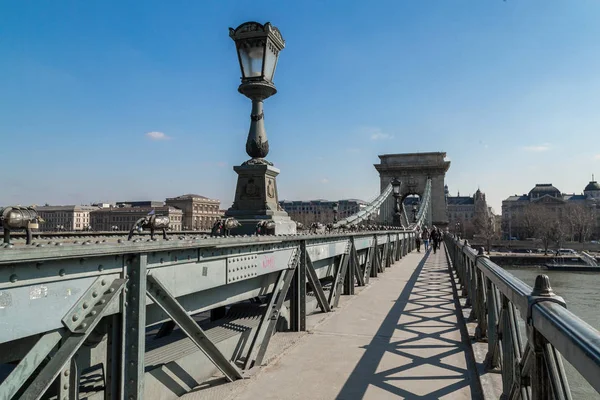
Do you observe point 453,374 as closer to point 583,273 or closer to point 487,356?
point 487,356

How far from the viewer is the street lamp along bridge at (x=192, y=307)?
2.15 metres

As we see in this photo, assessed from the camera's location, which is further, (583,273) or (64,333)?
(583,273)

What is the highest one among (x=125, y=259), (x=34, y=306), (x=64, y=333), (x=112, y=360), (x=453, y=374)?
(x=125, y=259)

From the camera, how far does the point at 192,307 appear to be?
4035 millimetres

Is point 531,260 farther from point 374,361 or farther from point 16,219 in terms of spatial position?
point 16,219

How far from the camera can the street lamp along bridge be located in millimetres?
2152

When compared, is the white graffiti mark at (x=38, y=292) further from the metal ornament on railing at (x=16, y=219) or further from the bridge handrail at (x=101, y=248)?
the metal ornament on railing at (x=16, y=219)

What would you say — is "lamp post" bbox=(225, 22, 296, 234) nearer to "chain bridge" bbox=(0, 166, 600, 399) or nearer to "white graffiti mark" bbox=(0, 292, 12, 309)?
"chain bridge" bbox=(0, 166, 600, 399)

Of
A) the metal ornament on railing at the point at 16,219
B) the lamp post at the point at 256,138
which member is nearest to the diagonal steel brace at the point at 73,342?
the metal ornament on railing at the point at 16,219

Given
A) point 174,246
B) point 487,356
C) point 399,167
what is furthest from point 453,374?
point 399,167

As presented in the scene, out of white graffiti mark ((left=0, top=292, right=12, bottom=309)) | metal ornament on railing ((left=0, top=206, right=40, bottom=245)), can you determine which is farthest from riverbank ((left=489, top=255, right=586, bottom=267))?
white graffiti mark ((left=0, top=292, right=12, bottom=309))

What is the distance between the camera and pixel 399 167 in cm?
5941

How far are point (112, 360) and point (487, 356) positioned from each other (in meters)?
3.58

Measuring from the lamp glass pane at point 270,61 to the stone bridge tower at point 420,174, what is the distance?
52.2 metres
